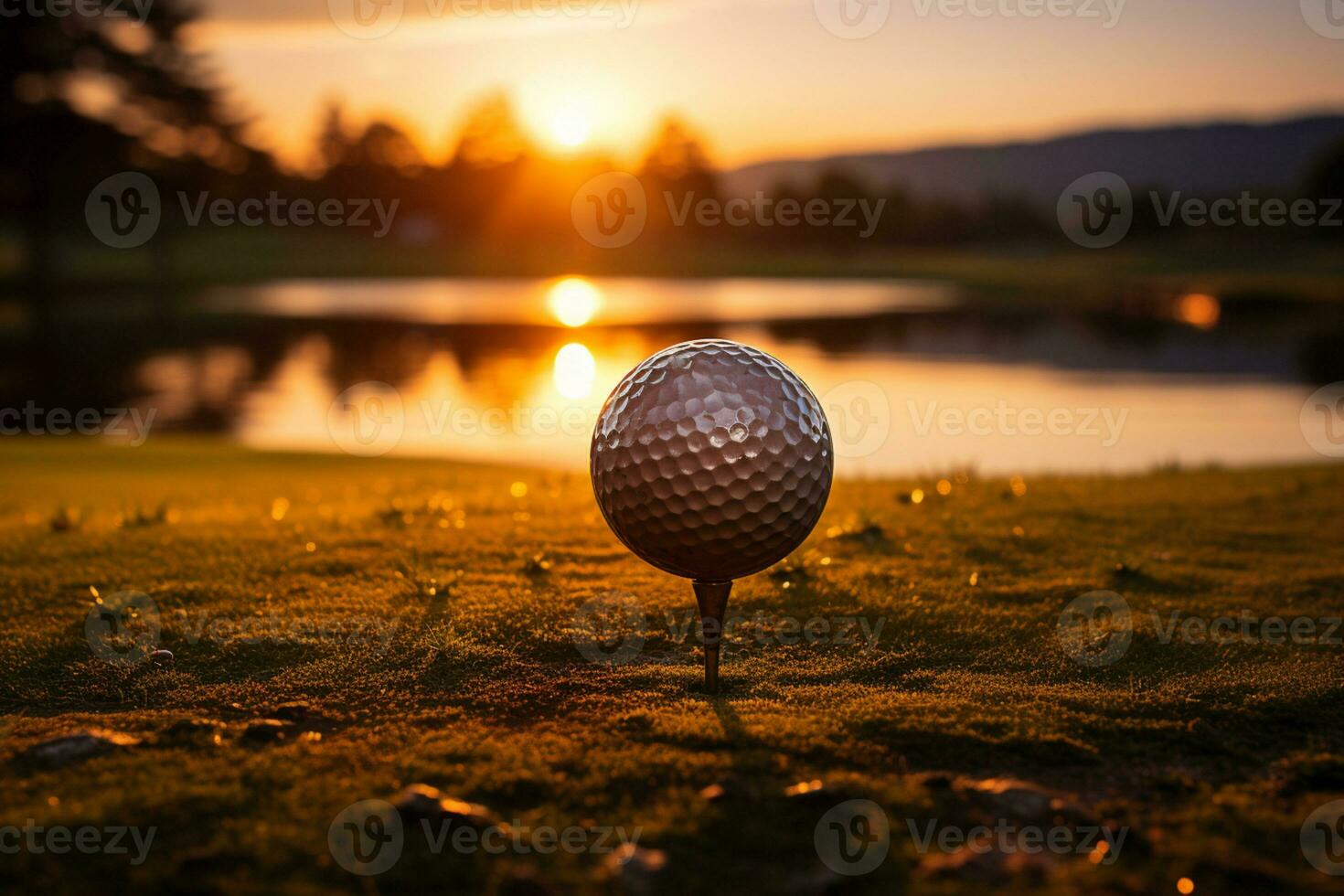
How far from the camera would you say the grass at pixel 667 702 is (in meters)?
4.95

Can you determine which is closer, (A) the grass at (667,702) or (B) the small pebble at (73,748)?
(A) the grass at (667,702)

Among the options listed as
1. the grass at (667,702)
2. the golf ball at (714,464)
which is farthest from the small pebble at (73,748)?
the golf ball at (714,464)

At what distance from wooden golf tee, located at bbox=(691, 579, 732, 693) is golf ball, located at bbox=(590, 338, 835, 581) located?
60 mm

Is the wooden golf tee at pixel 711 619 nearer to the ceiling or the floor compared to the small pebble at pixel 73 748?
nearer to the ceiling

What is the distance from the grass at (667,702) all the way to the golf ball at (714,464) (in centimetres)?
98

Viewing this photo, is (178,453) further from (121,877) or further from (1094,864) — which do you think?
(1094,864)

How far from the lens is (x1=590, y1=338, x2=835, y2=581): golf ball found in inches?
267

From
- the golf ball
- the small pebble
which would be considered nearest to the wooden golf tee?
the golf ball

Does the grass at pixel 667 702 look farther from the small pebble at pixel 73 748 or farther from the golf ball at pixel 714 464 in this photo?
the golf ball at pixel 714 464

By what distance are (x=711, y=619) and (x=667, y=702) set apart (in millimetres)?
599

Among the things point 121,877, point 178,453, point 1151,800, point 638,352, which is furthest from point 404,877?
point 638,352

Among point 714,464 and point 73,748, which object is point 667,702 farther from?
point 73,748

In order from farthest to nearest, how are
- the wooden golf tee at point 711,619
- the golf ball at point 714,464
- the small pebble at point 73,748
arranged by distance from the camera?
the wooden golf tee at point 711,619 → the golf ball at point 714,464 → the small pebble at point 73,748

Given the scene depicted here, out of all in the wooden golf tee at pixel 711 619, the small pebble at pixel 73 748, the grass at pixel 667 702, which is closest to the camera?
the grass at pixel 667 702
